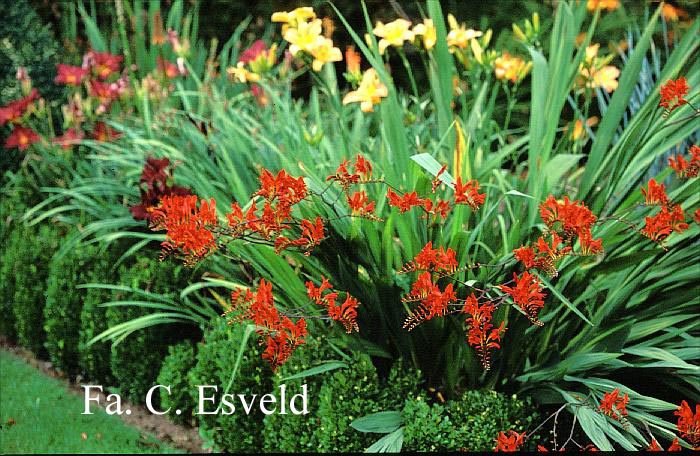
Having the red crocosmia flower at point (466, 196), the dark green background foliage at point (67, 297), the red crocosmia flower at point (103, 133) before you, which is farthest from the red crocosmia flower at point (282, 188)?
the red crocosmia flower at point (103, 133)

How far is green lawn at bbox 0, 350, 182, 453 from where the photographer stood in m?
3.24

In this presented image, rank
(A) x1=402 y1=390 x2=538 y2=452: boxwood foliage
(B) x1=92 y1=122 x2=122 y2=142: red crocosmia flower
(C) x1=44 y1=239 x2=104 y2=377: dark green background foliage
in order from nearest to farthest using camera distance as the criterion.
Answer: (A) x1=402 y1=390 x2=538 y2=452: boxwood foliage, (C) x1=44 y1=239 x2=104 y2=377: dark green background foliage, (B) x1=92 y1=122 x2=122 y2=142: red crocosmia flower

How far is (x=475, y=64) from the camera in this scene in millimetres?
3387

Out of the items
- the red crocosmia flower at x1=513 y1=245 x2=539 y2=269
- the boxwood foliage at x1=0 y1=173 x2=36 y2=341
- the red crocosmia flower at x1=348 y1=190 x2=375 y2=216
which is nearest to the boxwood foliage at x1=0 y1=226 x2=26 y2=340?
the boxwood foliage at x1=0 y1=173 x2=36 y2=341

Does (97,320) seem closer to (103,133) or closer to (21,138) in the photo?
(103,133)

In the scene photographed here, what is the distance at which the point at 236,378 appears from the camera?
3027 mm

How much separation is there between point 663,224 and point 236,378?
153cm

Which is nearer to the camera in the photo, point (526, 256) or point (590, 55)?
point (526, 256)

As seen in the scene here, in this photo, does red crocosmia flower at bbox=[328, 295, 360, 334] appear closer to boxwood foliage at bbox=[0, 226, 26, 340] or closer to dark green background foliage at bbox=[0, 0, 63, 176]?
boxwood foliage at bbox=[0, 226, 26, 340]

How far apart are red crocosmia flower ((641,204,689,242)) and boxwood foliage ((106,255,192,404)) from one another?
1.93 m

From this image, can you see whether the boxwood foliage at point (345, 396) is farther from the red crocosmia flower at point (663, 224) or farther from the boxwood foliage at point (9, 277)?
the boxwood foliage at point (9, 277)

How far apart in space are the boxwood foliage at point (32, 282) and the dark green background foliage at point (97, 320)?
0.43 meters

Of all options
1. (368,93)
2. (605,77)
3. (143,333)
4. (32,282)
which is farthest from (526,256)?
(32,282)

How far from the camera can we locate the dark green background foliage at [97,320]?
3.75m
